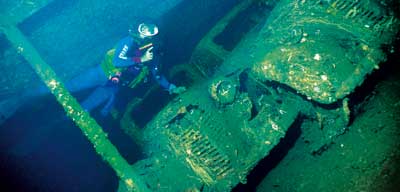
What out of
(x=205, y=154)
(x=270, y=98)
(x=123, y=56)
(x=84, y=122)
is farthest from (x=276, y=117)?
(x=123, y=56)

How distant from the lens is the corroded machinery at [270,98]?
281cm

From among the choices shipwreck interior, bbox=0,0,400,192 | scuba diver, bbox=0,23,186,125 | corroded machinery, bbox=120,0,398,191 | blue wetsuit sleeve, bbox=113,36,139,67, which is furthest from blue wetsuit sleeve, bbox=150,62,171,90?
corroded machinery, bbox=120,0,398,191

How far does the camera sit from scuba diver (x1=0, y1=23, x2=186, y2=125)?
4.46 m

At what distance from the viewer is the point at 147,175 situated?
3262 millimetres

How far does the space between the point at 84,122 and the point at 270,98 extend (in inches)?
82.1

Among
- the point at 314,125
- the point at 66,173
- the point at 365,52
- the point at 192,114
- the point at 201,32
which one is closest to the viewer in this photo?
the point at 365,52

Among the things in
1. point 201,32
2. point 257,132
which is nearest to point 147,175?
point 257,132

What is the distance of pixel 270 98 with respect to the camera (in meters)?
3.15

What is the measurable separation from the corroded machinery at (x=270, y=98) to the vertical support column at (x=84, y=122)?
0.41 meters

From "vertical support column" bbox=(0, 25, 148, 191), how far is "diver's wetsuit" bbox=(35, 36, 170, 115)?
1.13 m

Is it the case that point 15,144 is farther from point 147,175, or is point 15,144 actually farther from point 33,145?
point 147,175

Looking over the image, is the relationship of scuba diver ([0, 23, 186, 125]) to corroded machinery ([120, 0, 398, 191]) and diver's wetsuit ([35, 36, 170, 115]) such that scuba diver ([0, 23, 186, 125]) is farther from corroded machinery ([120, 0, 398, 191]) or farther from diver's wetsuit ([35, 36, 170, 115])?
corroded machinery ([120, 0, 398, 191])

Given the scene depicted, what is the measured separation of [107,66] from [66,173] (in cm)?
188

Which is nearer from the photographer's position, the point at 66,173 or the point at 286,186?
the point at 286,186
